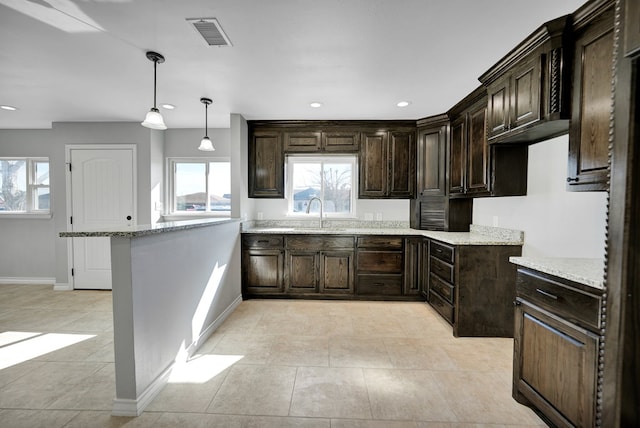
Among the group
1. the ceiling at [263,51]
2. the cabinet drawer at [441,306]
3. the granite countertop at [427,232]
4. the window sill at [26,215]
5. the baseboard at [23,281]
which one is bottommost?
the baseboard at [23,281]

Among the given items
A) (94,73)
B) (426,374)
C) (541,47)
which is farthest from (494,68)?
(94,73)

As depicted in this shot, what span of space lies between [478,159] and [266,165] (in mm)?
2666

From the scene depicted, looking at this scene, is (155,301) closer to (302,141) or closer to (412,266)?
(302,141)

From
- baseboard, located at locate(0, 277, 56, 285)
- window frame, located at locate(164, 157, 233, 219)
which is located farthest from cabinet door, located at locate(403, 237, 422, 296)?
baseboard, located at locate(0, 277, 56, 285)

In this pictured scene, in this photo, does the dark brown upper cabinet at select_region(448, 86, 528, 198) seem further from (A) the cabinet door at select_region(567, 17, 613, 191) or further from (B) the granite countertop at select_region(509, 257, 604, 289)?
(B) the granite countertop at select_region(509, 257, 604, 289)

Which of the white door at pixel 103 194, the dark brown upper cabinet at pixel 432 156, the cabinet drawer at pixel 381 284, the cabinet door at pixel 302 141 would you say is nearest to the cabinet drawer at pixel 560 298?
the cabinet drawer at pixel 381 284

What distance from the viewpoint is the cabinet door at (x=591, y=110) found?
5.17 ft

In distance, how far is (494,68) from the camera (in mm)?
2436

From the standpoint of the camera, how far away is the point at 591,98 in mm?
1678

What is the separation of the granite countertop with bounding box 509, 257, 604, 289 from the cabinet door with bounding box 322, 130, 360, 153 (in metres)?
2.65

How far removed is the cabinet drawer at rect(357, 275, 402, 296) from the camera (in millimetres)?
3785

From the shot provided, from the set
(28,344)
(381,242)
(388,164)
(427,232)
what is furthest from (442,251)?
(28,344)

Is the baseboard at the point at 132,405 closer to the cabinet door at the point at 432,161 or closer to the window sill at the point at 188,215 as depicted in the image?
the window sill at the point at 188,215

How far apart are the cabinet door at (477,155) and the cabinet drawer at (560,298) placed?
52.1 inches
